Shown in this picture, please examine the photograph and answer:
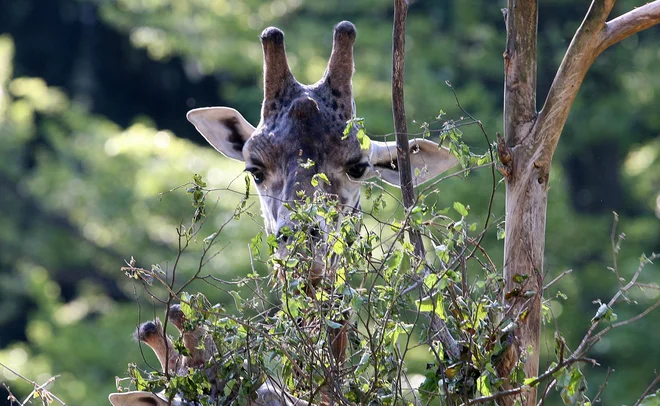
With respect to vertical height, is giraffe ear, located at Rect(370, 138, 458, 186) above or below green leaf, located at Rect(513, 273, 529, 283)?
above

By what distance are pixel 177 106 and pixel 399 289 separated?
50.3ft

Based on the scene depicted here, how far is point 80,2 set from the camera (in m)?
19.0

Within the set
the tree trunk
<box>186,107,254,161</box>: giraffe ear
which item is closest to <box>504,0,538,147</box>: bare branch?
the tree trunk

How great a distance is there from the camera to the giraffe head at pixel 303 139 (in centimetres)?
396

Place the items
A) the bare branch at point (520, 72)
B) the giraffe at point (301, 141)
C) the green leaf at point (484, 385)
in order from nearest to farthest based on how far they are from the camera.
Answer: the green leaf at point (484, 385)
the bare branch at point (520, 72)
the giraffe at point (301, 141)

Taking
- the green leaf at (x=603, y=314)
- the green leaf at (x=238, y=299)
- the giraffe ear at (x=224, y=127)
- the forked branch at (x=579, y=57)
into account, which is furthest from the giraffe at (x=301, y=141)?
the green leaf at (x=603, y=314)

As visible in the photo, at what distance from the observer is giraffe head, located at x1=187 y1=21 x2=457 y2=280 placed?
13.0 ft

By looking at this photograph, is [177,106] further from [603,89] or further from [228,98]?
[603,89]

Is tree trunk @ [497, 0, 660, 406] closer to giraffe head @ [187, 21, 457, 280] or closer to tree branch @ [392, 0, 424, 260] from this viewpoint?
tree branch @ [392, 0, 424, 260]

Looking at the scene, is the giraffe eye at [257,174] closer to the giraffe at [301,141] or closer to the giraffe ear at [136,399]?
the giraffe at [301,141]

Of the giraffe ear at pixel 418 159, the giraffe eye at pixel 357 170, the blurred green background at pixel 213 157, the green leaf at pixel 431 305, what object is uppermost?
the blurred green background at pixel 213 157

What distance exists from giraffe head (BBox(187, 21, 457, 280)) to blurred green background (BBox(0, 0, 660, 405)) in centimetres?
647

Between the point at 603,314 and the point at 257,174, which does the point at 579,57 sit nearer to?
the point at 603,314

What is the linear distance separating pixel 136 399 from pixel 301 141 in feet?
4.55
